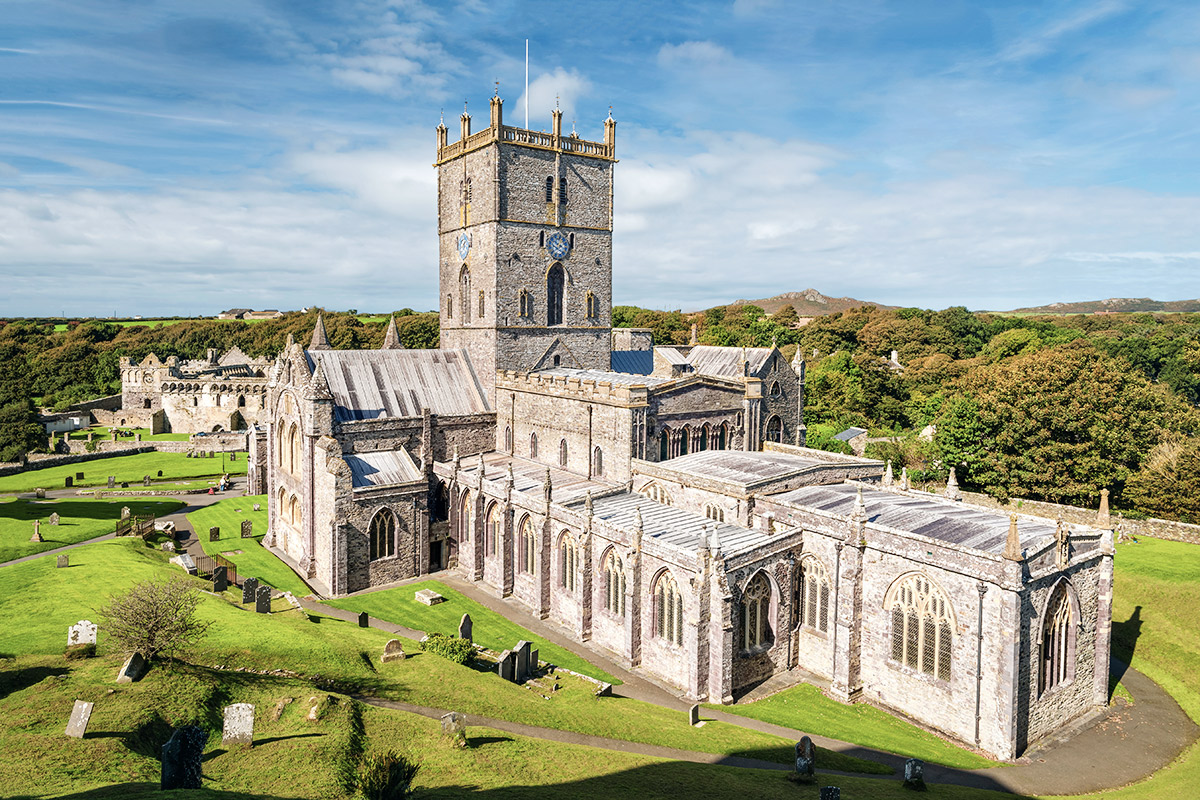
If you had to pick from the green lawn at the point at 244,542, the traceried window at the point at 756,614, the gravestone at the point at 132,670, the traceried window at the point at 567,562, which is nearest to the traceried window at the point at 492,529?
the traceried window at the point at 567,562

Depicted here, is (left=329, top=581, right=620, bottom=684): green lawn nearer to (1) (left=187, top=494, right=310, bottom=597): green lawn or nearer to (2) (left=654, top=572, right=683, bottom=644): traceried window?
(2) (left=654, top=572, right=683, bottom=644): traceried window

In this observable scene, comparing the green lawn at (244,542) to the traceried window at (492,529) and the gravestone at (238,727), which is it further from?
the gravestone at (238,727)

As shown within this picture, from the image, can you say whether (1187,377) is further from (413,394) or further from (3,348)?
(3,348)

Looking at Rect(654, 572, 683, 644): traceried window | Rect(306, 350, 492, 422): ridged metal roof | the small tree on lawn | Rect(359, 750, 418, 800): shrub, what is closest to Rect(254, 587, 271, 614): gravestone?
the small tree on lawn

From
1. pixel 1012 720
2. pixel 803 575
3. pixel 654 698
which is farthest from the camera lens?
pixel 803 575

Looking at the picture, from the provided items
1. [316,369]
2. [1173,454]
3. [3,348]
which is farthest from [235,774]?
[3,348]

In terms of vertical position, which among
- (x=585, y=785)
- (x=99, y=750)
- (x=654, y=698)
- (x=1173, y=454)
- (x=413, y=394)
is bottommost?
(x=654, y=698)

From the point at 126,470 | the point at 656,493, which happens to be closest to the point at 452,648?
the point at 656,493
